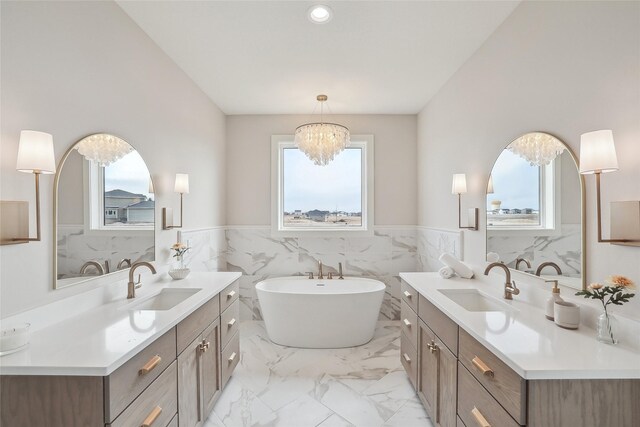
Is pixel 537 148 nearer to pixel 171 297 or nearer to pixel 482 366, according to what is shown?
pixel 482 366

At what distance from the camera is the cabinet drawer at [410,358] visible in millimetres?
2145

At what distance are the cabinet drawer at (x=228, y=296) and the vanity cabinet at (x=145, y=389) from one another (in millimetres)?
71

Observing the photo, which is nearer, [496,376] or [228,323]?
[496,376]

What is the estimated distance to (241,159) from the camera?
3850 millimetres

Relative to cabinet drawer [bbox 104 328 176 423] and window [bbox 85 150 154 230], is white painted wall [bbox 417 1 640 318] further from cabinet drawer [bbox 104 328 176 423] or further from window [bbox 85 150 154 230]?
window [bbox 85 150 154 230]

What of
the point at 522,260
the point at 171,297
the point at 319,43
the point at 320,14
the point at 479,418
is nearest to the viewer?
the point at 479,418

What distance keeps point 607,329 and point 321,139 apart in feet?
7.97

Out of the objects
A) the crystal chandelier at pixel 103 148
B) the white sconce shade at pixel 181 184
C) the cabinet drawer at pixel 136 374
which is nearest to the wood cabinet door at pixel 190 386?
the cabinet drawer at pixel 136 374

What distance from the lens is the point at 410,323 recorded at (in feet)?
7.45

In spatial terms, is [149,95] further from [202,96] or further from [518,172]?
[518,172]

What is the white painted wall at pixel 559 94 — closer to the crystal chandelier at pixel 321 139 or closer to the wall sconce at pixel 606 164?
the wall sconce at pixel 606 164

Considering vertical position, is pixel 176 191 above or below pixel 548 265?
above

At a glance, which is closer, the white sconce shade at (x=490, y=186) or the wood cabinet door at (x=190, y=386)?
the wood cabinet door at (x=190, y=386)

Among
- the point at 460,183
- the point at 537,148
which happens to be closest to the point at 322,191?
the point at 460,183
